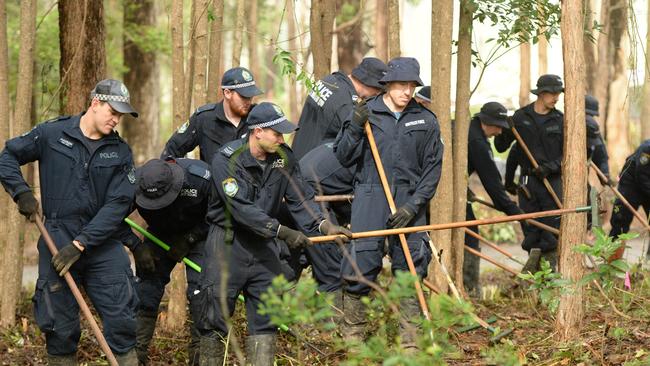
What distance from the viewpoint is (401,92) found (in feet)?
23.5

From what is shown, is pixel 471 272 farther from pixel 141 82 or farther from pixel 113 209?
pixel 141 82

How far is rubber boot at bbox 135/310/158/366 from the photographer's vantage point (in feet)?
24.8

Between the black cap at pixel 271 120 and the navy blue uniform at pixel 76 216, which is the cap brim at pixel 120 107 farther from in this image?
the black cap at pixel 271 120

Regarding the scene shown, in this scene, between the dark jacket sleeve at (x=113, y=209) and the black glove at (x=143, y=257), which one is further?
the black glove at (x=143, y=257)

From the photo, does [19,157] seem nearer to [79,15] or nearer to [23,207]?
[23,207]

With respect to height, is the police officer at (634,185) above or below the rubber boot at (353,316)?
above

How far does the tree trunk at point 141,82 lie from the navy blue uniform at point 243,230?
10.6 metres

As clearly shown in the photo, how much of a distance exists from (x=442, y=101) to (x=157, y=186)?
304cm

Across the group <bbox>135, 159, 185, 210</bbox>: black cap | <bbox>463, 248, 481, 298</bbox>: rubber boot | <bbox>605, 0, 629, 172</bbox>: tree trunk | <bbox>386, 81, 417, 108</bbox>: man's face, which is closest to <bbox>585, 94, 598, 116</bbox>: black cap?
<bbox>463, 248, 481, 298</bbox>: rubber boot

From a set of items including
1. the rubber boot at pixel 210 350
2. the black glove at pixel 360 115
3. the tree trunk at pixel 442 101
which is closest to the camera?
the rubber boot at pixel 210 350

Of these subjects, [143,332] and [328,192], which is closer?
[143,332]

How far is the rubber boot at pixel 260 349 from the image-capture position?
6.42 meters

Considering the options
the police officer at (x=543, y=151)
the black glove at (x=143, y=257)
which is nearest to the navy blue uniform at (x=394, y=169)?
the black glove at (x=143, y=257)

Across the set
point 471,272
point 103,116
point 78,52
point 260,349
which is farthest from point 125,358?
point 471,272
